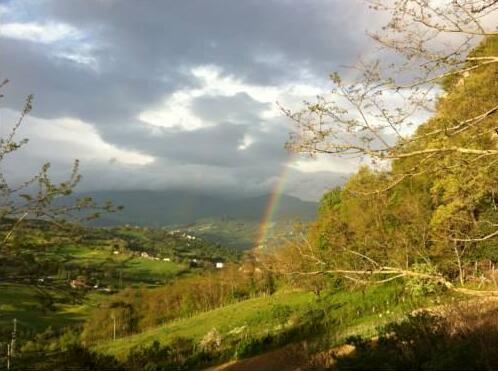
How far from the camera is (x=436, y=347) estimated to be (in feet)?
21.6

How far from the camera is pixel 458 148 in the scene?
23.2ft

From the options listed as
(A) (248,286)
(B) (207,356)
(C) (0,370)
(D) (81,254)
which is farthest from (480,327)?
(A) (248,286)

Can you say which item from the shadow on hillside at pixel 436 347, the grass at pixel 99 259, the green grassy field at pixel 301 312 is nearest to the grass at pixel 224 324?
the green grassy field at pixel 301 312

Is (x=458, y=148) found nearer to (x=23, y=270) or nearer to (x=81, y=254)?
(x=81, y=254)

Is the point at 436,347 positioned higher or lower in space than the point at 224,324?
higher

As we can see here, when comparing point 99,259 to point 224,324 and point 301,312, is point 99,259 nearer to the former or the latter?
point 301,312

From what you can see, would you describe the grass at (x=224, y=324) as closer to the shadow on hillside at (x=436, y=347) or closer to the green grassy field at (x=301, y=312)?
the green grassy field at (x=301, y=312)

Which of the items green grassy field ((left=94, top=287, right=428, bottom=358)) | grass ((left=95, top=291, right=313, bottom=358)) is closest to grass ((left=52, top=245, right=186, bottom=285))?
green grassy field ((left=94, top=287, right=428, bottom=358))

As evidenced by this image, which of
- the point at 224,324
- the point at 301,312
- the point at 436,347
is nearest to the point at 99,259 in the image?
the point at 436,347

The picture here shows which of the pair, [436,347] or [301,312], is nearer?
[436,347]

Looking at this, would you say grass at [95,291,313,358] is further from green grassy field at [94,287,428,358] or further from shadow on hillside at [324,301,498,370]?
shadow on hillside at [324,301,498,370]

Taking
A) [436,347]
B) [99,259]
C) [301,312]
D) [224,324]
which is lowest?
[224,324]

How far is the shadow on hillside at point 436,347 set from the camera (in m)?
5.54

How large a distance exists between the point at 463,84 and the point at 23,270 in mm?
6786
